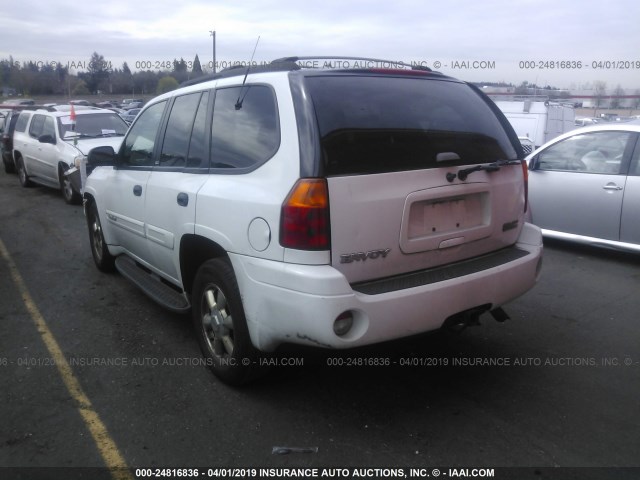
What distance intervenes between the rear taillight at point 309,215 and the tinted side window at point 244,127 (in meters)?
0.36

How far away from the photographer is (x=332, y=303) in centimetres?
276

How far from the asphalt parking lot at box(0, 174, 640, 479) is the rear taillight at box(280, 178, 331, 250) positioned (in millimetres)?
651

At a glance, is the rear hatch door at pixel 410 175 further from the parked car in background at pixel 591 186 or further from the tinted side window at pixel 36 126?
the tinted side window at pixel 36 126

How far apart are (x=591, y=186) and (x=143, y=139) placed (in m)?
4.73

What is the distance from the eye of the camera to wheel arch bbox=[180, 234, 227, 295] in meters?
3.51

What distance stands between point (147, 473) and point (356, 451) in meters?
1.03

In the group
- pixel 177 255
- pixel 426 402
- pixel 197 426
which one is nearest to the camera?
pixel 197 426

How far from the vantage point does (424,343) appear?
4.24 meters

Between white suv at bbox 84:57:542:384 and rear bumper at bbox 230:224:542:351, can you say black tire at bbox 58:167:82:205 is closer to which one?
white suv at bbox 84:57:542:384

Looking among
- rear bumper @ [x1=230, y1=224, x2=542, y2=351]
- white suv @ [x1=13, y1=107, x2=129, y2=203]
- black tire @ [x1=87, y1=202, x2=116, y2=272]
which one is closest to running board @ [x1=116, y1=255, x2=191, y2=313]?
black tire @ [x1=87, y1=202, x2=116, y2=272]

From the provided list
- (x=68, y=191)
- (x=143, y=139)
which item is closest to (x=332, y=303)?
(x=143, y=139)

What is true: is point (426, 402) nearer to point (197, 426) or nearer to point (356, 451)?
point (356, 451)

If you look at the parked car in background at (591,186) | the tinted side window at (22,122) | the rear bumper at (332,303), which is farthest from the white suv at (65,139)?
the rear bumper at (332,303)

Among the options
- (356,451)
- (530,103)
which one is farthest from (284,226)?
(530,103)
